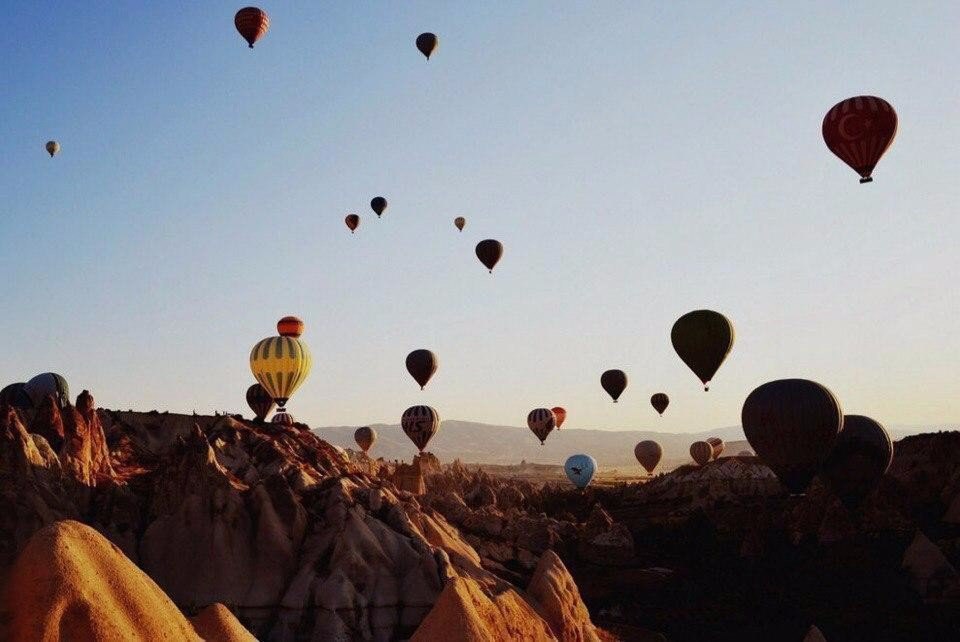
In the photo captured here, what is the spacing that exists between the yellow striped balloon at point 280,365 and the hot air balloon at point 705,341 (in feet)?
91.4

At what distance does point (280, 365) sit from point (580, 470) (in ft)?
307

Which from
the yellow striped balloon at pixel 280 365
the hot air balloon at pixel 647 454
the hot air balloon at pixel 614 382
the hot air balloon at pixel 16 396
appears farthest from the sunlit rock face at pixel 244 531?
the hot air balloon at pixel 647 454

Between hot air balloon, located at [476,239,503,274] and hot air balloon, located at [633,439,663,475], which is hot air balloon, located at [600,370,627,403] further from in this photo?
hot air balloon, located at [633,439,663,475]

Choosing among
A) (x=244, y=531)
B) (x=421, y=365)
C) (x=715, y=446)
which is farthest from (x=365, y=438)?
(x=244, y=531)

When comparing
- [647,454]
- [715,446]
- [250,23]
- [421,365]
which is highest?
[250,23]

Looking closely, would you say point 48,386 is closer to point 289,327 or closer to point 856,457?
point 289,327

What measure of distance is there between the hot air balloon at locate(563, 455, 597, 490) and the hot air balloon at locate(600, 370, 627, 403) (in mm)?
37839

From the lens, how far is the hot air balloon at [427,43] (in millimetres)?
81938

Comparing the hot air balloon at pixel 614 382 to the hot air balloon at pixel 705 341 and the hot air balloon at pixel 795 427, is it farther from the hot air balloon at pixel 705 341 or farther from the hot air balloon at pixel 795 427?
the hot air balloon at pixel 795 427

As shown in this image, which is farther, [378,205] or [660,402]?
[660,402]

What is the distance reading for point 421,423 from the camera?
318 ft

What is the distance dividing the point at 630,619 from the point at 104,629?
1949 inches

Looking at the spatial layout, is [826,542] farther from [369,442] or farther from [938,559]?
[369,442]

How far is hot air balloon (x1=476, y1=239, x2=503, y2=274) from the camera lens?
91.2 metres
